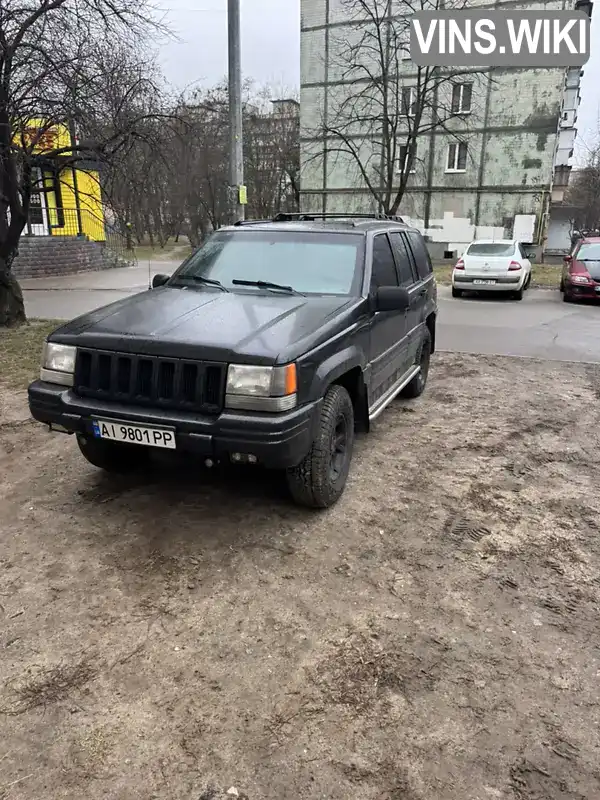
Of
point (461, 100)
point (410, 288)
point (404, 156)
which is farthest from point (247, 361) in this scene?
point (461, 100)

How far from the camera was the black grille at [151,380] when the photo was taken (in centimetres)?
322

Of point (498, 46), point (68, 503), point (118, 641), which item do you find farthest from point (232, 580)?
point (498, 46)

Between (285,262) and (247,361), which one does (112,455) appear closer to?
(247,361)

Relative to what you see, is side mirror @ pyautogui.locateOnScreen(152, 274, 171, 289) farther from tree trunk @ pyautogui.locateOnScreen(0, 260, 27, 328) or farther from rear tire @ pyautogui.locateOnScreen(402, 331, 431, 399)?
tree trunk @ pyautogui.locateOnScreen(0, 260, 27, 328)

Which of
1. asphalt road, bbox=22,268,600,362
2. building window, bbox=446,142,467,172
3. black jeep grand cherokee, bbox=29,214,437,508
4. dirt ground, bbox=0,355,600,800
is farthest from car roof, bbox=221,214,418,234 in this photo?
building window, bbox=446,142,467,172

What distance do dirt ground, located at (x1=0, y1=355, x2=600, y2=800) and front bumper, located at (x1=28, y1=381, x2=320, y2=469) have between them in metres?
0.63

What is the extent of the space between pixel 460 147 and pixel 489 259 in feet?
52.5

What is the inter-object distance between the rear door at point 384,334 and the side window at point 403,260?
18 centimetres

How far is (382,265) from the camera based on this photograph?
477cm

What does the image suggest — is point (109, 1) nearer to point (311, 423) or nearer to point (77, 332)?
point (77, 332)

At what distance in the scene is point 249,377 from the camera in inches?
124

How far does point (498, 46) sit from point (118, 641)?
16185 millimetres

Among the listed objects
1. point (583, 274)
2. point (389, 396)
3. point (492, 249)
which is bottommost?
point (389, 396)

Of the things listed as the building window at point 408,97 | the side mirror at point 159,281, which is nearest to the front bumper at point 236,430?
the side mirror at point 159,281
